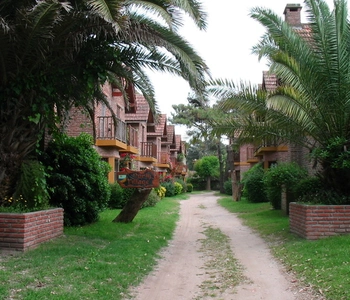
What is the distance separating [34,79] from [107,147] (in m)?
12.2

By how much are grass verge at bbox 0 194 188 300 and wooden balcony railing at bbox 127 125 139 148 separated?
14.4 meters

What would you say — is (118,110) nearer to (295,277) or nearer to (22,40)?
(22,40)

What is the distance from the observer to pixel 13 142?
10172 millimetres

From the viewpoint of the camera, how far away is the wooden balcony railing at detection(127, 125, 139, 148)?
26448 millimetres

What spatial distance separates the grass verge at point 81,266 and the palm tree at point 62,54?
2.27 meters

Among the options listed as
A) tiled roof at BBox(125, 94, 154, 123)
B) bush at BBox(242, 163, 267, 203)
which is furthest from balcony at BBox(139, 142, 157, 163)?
bush at BBox(242, 163, 267, 203)

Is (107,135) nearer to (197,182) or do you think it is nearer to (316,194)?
(316,194)

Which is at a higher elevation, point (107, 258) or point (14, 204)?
point (14, 204)

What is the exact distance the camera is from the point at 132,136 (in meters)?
27.8

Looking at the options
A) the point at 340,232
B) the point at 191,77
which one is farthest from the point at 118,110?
→ the point at 340,232

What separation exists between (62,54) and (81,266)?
15.9 feet

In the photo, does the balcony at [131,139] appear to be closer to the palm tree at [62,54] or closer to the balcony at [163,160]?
the balcony at [163,160]

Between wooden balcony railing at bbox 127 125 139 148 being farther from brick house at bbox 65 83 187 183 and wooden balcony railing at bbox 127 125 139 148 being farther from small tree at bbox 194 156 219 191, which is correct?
small tree at bbox 194 156 219 191

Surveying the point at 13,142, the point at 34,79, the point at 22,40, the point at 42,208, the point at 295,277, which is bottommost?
the point at 295,277
